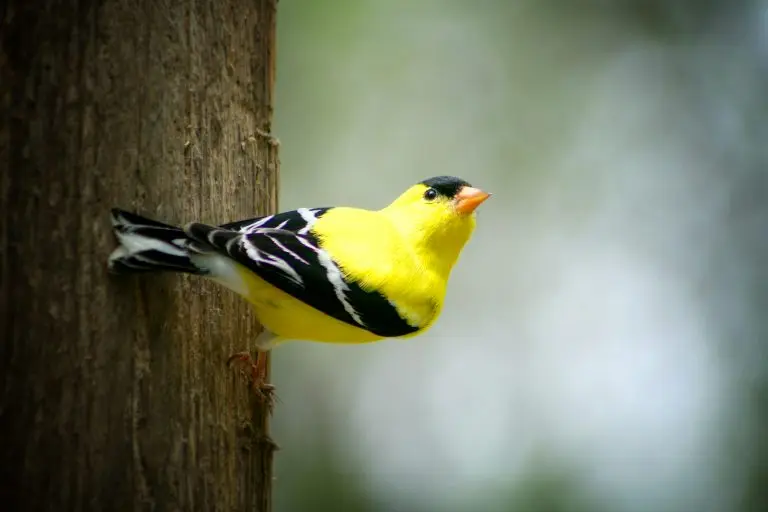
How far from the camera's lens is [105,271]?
6.75ft

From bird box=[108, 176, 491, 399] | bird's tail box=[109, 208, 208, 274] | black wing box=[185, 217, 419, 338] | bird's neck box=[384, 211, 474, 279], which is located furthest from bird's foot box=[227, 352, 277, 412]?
bird's neck box=[384, 211, 474, 279]

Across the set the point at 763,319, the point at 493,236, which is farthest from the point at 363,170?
the point at 763,319

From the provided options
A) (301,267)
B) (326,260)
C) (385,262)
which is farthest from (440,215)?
(301,267)

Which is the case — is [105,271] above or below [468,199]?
below

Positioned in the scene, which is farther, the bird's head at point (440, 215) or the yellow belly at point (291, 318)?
the bird's head at point (440, 215)

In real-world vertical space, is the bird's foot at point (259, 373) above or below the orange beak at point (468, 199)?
below

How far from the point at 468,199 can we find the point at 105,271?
58.9 inches

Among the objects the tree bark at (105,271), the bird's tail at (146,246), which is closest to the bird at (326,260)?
the bird's tail at (146,246)

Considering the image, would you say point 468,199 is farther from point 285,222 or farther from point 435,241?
point 285,222

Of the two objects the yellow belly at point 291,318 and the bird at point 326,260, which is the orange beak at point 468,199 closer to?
the bird at point 326,260

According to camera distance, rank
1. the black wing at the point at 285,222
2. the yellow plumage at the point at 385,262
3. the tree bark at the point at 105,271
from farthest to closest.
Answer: the yellow plumage at the point at 385,262 → the black wing at the point at 285,222 → the tree bark at the point at 105,271

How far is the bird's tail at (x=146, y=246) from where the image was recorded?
2.04 meters

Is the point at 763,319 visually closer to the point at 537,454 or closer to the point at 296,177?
the point at 537,454

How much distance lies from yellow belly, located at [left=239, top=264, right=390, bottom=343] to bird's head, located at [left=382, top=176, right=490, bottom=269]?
20.6 inches
